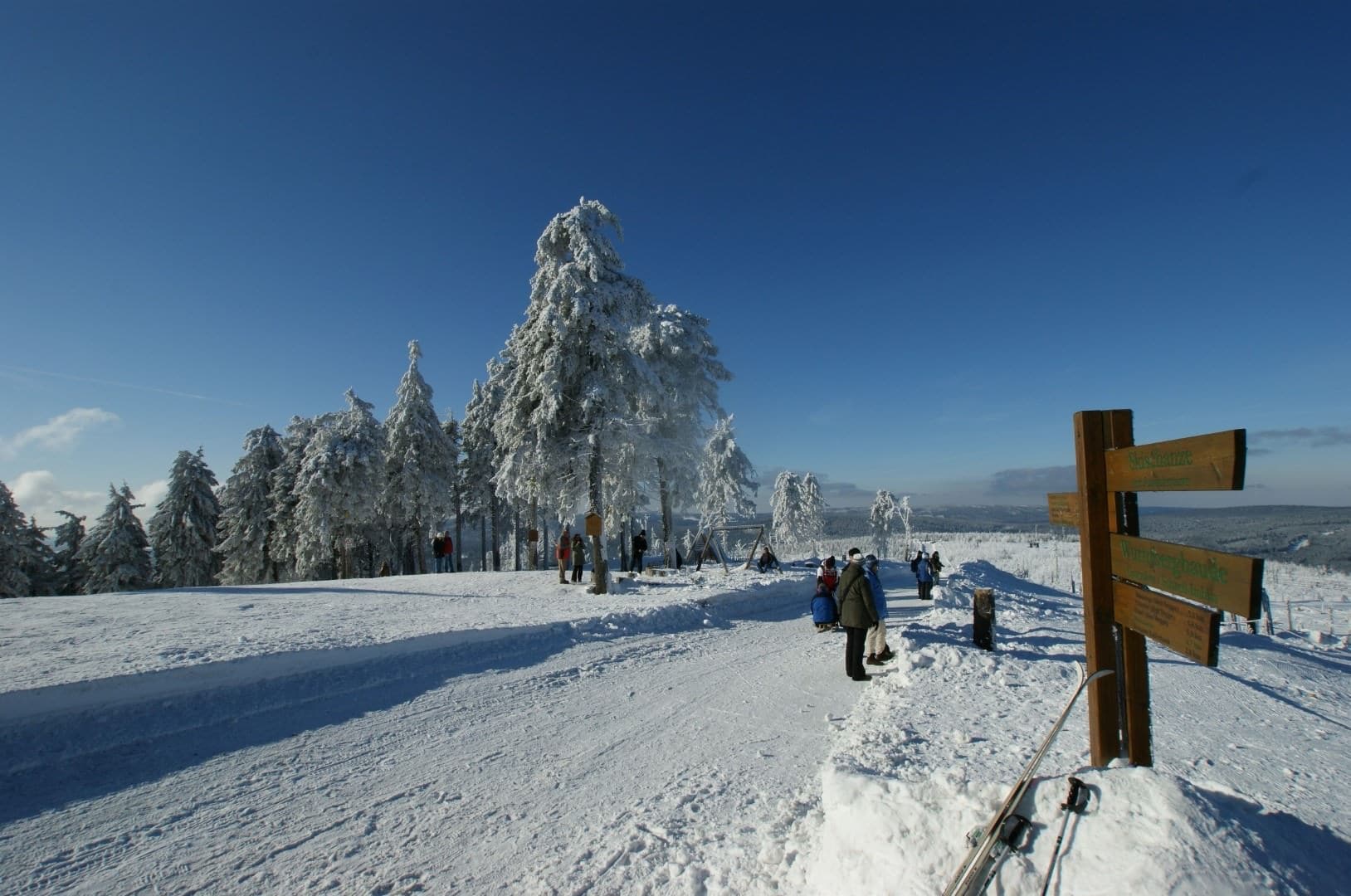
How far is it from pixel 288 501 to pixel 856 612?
33835 millimetres

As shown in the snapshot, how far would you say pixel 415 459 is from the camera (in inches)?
1287

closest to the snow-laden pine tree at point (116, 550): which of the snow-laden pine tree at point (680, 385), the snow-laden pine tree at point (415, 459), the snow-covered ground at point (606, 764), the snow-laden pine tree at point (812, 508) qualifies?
the snow-laden pine tree at point (415, 459)

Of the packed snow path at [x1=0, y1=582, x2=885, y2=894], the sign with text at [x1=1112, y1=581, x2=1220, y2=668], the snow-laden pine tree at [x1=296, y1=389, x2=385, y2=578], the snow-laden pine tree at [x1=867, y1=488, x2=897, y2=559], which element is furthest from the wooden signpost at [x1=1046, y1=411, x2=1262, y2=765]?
the snow-laden pine tree at [x1=867, y1=488, x2=897, y2=559]

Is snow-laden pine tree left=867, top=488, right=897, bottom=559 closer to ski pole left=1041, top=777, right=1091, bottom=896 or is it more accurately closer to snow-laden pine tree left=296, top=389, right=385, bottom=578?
snow-laden pine tree left=296, top=389, right=385, bottom=578

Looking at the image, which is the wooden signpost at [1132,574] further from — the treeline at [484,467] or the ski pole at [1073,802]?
the treeline at [484,467]

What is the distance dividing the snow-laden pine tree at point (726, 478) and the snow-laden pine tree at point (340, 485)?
1813 centimetres

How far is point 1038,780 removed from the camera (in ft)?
10.2

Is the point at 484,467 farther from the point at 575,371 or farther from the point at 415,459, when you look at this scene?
the point at 575,371

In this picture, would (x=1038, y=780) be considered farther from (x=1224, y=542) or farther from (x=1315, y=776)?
(x=1224, y=542)

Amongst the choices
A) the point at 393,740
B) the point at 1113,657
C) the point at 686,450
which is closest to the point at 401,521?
the point at 686,450

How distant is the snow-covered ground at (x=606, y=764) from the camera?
3102mm

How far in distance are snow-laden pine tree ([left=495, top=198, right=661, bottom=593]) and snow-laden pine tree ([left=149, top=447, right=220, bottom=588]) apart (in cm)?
2613

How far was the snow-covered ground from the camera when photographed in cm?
310

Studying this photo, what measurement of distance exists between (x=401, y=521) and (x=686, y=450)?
20.8 metres
